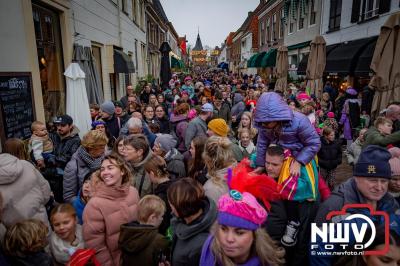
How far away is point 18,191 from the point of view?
8.57 ft

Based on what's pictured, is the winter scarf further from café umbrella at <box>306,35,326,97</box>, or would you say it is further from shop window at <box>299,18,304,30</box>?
shop window at <box>299,18,304,30</box>

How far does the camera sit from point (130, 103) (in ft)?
23.7

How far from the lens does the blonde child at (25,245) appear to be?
2.19 metres

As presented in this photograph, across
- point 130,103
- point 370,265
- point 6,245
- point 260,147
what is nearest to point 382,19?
point 130,103

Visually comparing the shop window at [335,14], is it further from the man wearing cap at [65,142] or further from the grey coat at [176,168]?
the man wearing cap at [65,142]

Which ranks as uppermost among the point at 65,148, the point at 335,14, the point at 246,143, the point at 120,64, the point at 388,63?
the point at 335,14

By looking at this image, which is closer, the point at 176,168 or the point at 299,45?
the point at 176,168

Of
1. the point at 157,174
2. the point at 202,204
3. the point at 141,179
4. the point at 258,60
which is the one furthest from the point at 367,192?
the point at 258,60

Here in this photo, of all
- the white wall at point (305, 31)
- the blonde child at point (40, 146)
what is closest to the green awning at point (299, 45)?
the white wall at point (305, 31)

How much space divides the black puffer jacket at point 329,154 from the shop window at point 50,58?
5734 mm

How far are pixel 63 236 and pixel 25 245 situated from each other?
38cm

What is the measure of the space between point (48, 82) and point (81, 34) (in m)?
2.07

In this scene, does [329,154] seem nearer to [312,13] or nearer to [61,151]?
[61,151]

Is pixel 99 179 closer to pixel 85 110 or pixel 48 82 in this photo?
pixel 85 110
